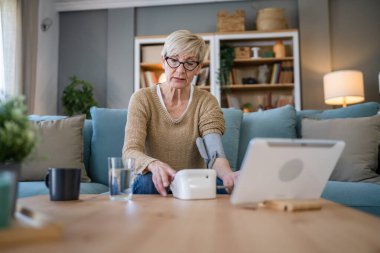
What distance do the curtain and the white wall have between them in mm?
523

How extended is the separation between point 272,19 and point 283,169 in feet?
11.6

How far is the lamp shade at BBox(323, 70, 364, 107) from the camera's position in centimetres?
355

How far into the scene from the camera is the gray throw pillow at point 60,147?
1944 mm

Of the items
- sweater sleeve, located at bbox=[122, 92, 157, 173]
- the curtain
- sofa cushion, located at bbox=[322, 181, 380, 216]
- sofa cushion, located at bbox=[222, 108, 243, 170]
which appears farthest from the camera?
the curtain

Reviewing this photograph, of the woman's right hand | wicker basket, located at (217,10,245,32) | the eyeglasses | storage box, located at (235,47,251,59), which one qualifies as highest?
wicker basket, located at (217,10,245,32)

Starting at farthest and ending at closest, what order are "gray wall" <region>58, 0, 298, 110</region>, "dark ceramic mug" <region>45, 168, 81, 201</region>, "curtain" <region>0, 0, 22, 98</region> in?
"gray wall" <region>58, 0, 298, 110</region> < "curtain" <region>0, 0, 22, 98</region> < "dark ceramic mug" <region>45, 168, 81, 201</region>

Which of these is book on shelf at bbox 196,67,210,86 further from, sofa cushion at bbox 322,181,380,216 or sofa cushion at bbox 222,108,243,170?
sofa cushion at bbox 322,181,380,216

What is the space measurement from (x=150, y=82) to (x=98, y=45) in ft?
3.08

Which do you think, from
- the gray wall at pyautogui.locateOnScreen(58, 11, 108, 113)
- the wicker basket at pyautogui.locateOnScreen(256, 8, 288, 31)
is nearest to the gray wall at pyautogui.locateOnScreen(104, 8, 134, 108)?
the gray wall at pyautogui.locateOnScreen(58, 11, 108, 113)

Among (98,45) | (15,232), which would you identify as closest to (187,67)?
(15,232)

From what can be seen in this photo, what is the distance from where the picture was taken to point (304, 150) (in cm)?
75

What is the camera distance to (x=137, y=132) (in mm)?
1368

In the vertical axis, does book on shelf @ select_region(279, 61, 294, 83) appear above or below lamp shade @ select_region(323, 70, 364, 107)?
above

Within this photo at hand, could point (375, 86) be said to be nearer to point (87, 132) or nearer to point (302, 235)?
point (87, 132)
